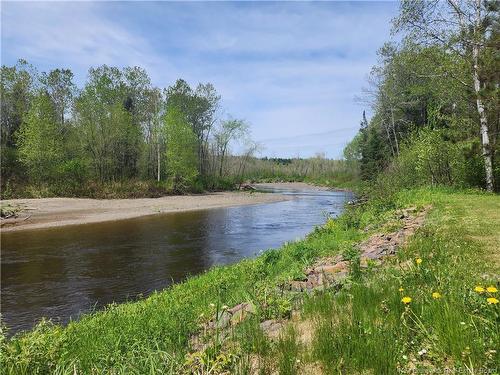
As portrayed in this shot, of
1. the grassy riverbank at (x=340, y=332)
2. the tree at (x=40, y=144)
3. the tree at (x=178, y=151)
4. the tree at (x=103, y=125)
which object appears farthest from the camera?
the tree at (x=178, y=151)

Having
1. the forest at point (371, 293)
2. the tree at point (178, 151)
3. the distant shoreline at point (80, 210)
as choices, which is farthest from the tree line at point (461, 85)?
the tree at point (178, 151)

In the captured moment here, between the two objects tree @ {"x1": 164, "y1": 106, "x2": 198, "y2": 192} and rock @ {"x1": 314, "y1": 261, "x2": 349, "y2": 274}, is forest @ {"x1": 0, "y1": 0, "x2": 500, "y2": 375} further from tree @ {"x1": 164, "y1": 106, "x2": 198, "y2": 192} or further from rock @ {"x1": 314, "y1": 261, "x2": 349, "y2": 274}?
tree @ {"x1": 164, "y1": 106, "x2": 198, "y2": 192}

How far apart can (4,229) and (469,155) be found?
26.6 meters

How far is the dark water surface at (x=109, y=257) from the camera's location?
414 inches

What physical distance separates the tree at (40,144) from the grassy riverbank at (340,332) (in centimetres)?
3607

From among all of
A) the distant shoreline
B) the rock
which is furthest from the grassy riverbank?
the distant shoreline

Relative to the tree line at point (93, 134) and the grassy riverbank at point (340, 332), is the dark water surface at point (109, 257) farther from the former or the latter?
the tree line at point (93, 134)

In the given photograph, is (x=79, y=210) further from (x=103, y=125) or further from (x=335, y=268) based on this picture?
(x=335, y=268)

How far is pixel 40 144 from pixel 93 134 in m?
6.49

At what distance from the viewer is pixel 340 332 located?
3.62 m

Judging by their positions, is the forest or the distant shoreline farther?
the distant shoreline

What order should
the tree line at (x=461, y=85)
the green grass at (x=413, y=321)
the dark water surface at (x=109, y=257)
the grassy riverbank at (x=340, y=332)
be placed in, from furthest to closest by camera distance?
the tree line at (x=461, y=85) → the dark water surface at (x=109, y=257) → the grassy riverbank at (x=340, y=332) → the green grass at (x=413, y=321)

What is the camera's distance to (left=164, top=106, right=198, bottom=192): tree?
49031mm

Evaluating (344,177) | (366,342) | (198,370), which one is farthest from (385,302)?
(344,177)
